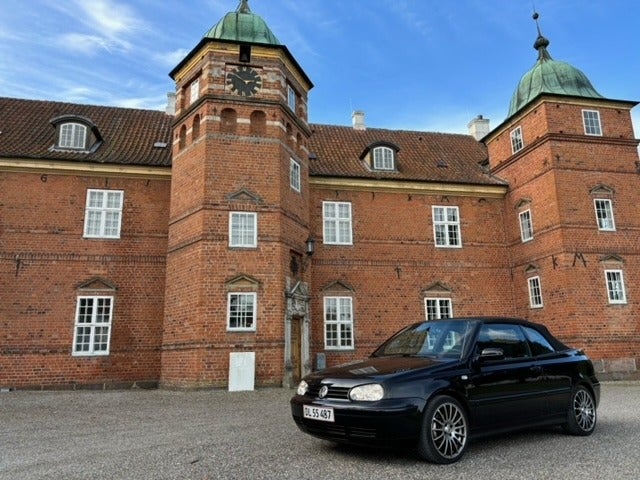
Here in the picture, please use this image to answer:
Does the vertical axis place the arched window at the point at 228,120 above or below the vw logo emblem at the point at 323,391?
above

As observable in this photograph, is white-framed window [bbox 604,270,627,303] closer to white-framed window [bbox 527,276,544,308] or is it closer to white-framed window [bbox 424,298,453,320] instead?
white-framed window [bbox 527,276,544,308]

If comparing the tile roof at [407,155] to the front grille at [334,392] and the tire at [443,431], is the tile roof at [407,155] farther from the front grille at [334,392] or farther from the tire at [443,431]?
the tire at [443,431]

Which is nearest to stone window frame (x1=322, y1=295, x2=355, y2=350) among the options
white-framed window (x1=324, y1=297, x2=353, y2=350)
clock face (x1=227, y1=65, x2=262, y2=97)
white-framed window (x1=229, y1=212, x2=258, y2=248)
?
white-framed window (x1=324, y1=297, x2=353, y2=350)

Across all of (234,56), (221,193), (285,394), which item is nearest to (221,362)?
(285,394)

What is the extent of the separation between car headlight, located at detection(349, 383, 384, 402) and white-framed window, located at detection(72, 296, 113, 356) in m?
13.5

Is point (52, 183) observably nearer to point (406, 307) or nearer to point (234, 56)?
point (234, 56)

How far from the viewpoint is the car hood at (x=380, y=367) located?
5.58m

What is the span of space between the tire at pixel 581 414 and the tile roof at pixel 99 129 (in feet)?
50.4

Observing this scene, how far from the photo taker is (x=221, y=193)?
15859 mm

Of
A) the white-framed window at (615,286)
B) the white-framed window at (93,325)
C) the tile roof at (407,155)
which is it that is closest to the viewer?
the white-framed window at (93,325)

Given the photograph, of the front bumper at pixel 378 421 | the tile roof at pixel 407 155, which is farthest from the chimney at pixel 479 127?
the front bumper at pixel 378 421

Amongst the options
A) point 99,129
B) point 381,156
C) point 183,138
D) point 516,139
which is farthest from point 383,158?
point 99,129

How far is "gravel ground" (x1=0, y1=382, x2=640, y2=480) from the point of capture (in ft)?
16.6

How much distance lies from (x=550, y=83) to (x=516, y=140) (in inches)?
102
